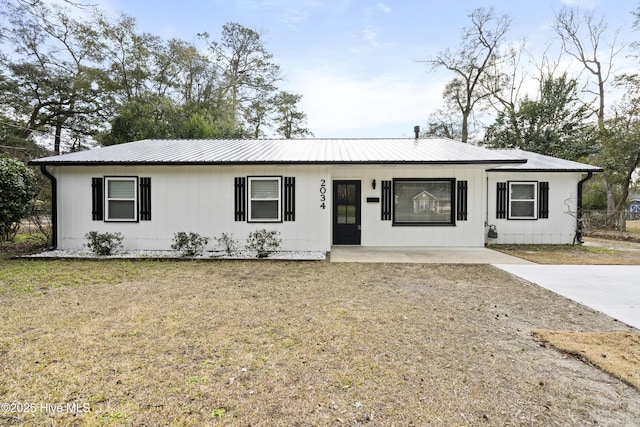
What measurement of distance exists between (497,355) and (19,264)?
9217 millimetres

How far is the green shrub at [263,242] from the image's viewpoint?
25.8 ft

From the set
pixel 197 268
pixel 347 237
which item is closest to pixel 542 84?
pixel 347 237

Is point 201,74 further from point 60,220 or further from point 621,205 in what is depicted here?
point 621,205

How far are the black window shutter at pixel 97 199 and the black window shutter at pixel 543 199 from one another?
515 inches

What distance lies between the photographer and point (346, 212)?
936 centimetres

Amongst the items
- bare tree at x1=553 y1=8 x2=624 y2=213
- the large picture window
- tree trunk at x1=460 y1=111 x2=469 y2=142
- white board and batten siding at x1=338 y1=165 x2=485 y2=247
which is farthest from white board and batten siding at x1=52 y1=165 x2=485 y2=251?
bare tree at x1=553 y1=8 x2=624 y2=213

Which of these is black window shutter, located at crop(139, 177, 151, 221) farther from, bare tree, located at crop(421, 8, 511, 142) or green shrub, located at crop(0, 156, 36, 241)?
bare tree, located at crop(421, 8, 511, 142)

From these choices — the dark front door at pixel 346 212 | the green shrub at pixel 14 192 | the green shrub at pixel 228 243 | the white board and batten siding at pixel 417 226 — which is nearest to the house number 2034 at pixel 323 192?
the white board and batten siding at pixel 417 226

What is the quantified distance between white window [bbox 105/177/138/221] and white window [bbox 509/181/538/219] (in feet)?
37.2

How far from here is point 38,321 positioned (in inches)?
144

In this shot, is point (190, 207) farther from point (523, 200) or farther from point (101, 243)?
point (523, 200)

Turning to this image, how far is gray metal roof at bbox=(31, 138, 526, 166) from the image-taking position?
7881mm

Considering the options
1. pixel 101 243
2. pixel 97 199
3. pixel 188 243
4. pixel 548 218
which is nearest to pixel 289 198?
pixel 188 243

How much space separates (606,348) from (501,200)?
757 centimetres
